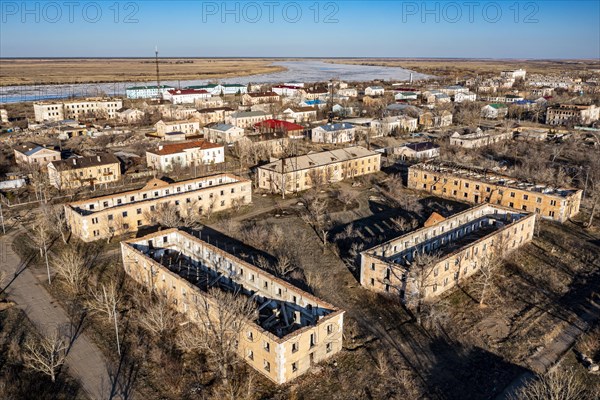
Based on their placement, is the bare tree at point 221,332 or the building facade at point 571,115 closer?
the bare tree at point 221,332

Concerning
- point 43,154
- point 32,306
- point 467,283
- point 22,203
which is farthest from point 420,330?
point 43,154

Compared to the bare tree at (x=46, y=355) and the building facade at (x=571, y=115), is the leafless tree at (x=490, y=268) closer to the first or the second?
the bare tree at (x=46, y=355)

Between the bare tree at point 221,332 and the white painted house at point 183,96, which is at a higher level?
the white painted house at point 183,96

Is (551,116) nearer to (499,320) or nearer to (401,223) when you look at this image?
(401,223)

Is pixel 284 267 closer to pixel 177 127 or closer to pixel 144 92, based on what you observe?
pixel 177 127

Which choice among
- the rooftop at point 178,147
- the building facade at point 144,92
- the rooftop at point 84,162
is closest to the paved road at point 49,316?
the rooftop at point 84,162

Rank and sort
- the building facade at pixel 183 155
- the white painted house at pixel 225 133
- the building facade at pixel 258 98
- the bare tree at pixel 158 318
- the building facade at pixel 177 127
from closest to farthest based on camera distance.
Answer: the bare tree at pixel 158 318, the building facade at pixel 183 155, the white painted house at pixel 225 133, the building facade at pixel 177 127, the building facade at pixel 258 98
